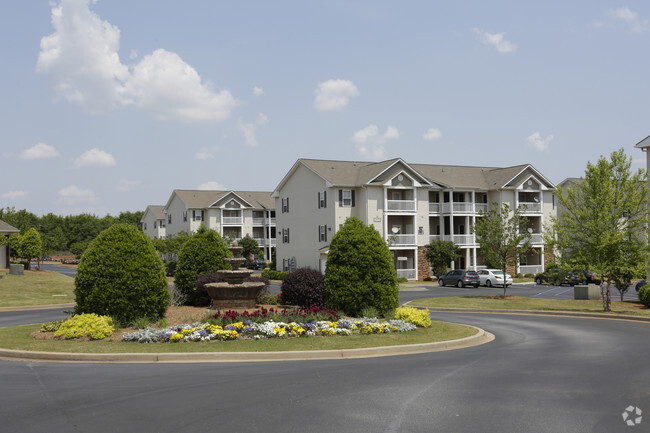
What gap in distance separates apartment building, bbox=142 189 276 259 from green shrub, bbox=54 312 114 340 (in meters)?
55.0

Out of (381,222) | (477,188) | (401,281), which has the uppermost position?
(477,188)

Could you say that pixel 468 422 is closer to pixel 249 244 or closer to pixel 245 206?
pixel 249 244

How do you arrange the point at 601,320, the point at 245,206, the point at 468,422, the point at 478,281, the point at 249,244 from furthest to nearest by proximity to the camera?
1. the point at 245,206
2. the point at 249,244
3. the point at 478,281
4. the point at 601,320
5. the point at 468,422

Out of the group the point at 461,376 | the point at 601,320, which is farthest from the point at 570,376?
the point at 601,320

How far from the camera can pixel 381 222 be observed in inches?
1941

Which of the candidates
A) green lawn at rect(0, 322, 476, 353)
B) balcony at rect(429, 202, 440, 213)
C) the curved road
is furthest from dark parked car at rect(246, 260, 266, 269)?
the curved road

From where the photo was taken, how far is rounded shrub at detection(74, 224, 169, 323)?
53.0 ft

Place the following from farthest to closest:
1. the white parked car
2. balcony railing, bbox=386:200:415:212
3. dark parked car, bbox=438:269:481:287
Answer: balcony railing, bbox=386:200:415:212 → the white parked car → dark parked car, bbox=438:269:481:287

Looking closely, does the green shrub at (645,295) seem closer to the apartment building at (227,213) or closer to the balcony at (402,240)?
the balcony at (402,240)

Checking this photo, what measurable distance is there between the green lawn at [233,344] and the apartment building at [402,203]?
33133 mm

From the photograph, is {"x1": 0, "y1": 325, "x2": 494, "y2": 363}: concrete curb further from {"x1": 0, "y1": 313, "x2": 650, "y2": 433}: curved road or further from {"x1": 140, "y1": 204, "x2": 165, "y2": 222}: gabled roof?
{"x1": 140, "y1": 204, "x2": 165, "y2": 222}: gabled roof

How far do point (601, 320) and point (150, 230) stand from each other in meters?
82.0

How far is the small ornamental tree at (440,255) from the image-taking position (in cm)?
5000

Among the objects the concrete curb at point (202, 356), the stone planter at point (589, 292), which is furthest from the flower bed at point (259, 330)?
the stone planter at point (589, 292)
